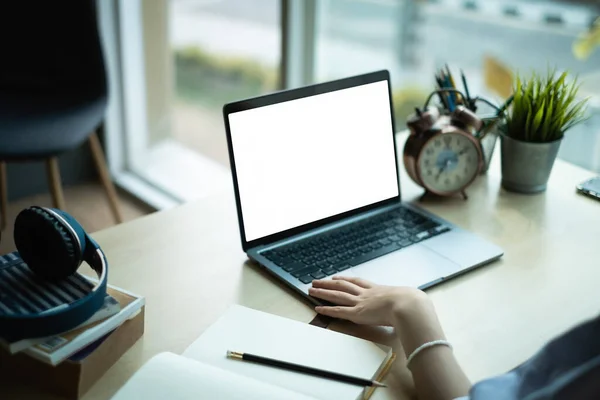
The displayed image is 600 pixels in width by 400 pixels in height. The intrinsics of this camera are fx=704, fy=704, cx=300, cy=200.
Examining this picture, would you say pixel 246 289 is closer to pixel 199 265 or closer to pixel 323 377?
pixel 199 265

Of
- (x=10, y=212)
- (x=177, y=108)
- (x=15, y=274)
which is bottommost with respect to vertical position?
(x=10, y=212)

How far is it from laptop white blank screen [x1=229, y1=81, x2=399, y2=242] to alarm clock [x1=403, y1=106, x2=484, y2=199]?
2.0 inches

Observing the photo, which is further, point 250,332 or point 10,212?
point 10,212

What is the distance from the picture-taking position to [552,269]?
115cm

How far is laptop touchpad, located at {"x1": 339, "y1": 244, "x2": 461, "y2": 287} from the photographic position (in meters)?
1.10

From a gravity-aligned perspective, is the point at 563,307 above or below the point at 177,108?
above

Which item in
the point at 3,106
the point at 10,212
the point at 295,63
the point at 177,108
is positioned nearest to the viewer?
the point at 3,106

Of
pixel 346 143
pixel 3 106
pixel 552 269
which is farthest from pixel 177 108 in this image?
pixel 552 269

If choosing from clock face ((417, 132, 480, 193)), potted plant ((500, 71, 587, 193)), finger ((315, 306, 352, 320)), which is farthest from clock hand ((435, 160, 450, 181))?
finger ((315, 306, 352, 320))

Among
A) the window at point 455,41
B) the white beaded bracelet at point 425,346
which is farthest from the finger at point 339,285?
the window at point 455,41

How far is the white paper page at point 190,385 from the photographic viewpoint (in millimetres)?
808

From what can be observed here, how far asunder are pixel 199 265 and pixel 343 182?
11.6 inches

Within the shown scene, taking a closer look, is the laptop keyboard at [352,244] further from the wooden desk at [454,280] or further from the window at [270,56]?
the window at [270,56]

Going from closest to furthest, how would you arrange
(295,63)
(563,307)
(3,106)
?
(563,307) → (3,106) → (295,63)
